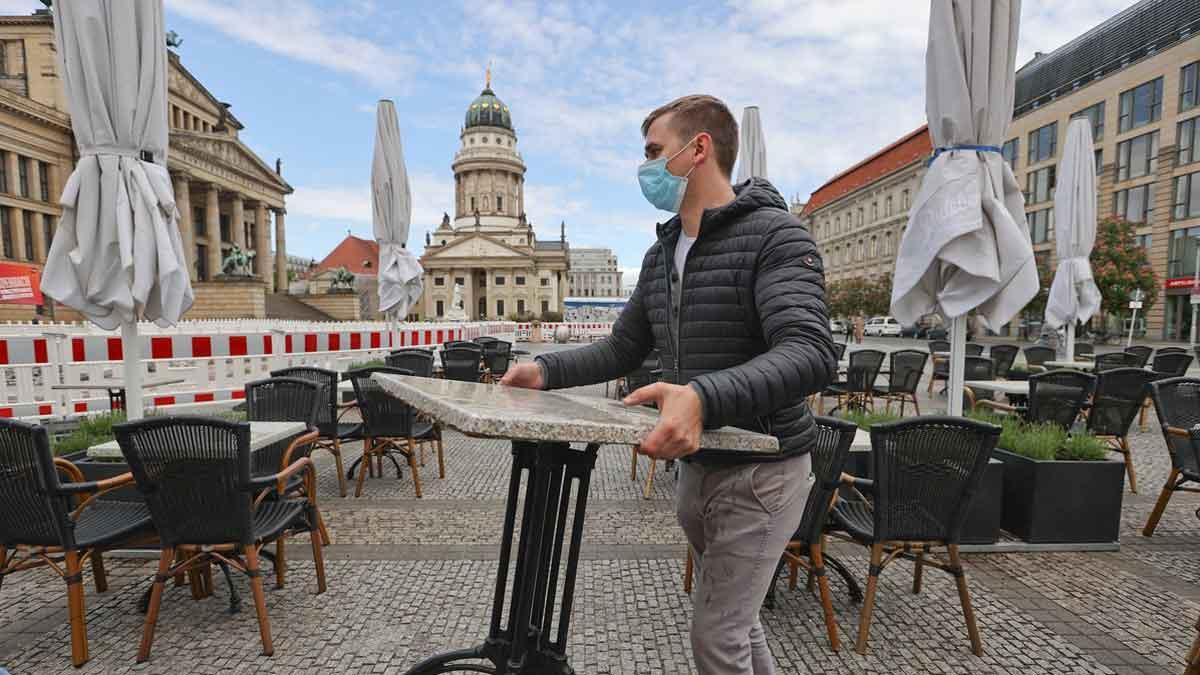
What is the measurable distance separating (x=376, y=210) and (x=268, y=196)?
5094 cm

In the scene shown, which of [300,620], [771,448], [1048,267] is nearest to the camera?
[771,448]

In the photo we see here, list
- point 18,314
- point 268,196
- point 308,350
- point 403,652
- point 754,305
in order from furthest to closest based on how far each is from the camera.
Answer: point 268,196 < point 18,314 < point 308,350 < point 403,652 < point 754,305

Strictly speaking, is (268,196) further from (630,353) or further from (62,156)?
(630,353)

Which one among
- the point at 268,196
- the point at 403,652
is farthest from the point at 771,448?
the point at 268,196

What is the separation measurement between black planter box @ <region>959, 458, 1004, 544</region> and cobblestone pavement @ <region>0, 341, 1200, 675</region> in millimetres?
129

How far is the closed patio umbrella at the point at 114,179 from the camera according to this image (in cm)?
394

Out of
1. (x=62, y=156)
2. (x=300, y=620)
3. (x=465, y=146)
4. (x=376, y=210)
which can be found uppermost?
(x=465, y=146)

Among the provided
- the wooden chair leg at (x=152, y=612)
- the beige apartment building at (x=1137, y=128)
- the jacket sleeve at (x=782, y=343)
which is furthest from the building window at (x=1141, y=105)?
the wooden chair leg at (x=152, y=612)

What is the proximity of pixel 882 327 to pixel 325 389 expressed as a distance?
43.3 metres

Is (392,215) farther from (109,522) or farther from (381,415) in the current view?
(109,522)

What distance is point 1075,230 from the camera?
9352mm

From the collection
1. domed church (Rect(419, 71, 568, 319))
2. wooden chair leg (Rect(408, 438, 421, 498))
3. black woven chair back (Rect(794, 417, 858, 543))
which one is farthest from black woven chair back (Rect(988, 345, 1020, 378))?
domed church (Rect(419, 71, 568, 319))

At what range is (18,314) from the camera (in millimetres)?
28047

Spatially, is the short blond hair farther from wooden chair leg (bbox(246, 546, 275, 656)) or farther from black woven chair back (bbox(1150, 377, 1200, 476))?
black woven chair back (bbox(1150, 377, 1200, 476))
